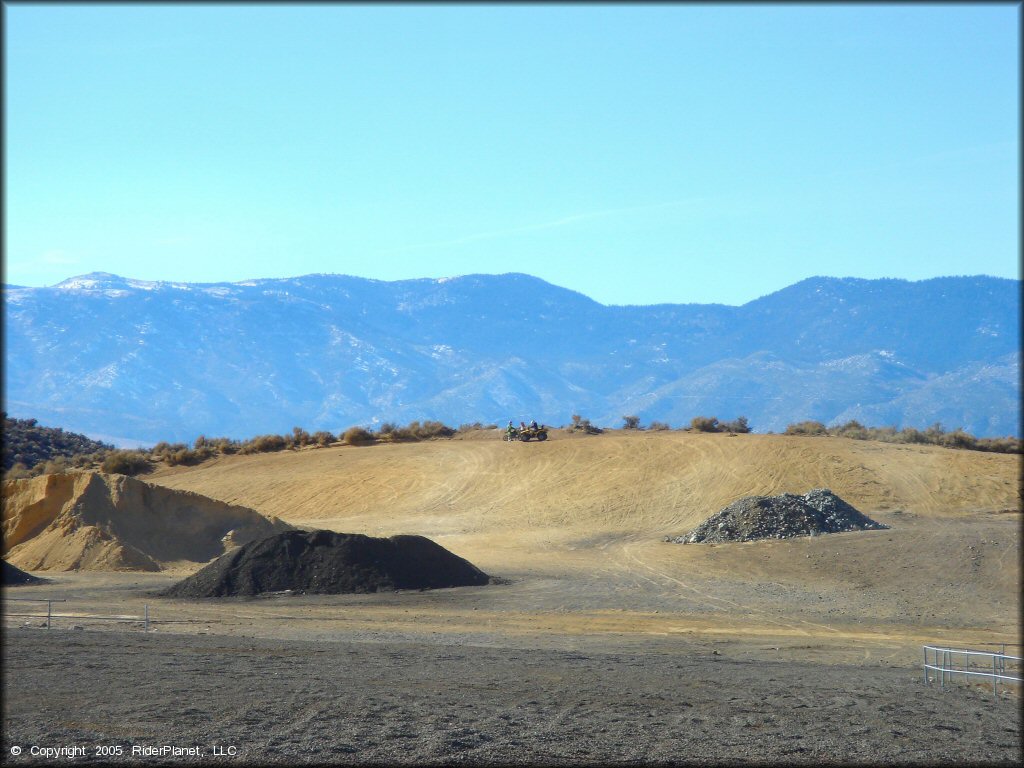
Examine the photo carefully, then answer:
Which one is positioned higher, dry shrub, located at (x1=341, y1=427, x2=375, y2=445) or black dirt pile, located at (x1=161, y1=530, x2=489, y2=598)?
dry shrub, located at (x1=341, y1=427, x2=375, y2=445)

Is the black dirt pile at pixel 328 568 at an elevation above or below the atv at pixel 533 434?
below

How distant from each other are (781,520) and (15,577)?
21771 millimetres

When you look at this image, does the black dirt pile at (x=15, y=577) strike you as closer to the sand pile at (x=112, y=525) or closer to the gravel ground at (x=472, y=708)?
the sand pile at (x=112, y=525)

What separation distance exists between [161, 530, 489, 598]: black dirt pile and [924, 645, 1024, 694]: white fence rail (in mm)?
13047

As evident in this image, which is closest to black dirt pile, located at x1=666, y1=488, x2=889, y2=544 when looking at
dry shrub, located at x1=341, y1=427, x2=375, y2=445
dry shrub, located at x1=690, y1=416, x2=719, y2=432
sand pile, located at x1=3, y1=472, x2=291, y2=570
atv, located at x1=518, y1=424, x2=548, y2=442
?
sand pile, located at x1=3, y1=472, x2=291, y2=570

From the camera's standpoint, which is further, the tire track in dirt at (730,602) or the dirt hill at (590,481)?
the dirt hill at (590,481)

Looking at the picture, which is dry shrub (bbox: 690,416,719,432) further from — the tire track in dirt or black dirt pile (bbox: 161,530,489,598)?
black dirt pile (bbox: 161,530,489,598)

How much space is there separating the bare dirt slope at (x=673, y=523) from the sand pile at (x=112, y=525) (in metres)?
7.07

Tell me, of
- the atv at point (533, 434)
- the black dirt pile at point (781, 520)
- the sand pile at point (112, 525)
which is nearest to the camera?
the sand pile at point (112, 525)

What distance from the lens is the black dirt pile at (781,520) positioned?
3478 cm

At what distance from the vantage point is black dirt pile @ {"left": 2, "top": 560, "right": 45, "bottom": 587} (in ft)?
90.7

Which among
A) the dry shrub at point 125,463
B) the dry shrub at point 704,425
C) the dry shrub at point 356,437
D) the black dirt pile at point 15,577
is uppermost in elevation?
the dry shrub at point 704,425

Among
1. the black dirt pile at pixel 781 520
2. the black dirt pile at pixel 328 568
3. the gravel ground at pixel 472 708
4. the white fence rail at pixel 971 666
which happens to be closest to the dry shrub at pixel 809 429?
the black dirt pile at pixel 781 520

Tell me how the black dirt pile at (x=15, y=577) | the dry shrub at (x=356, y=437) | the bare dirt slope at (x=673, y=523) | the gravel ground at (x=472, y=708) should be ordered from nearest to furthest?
the gravel ground at (x=472, y=708) < the bare dirt slope at (x=673, y=523) < the black dirt pile at (x=15, y=577) < the dry shrub at (x=356, y=437)
